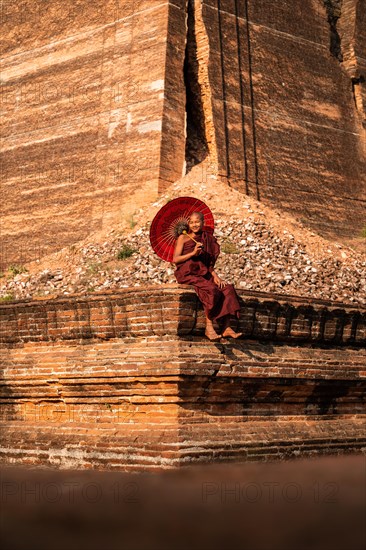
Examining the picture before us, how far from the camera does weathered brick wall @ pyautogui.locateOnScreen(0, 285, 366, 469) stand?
9.31m

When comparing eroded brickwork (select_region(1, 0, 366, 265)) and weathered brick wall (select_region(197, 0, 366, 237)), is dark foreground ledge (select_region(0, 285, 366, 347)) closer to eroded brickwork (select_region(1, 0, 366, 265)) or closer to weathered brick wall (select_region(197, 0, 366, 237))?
eroded brickwork (select_region(1, 0, 366, 265))

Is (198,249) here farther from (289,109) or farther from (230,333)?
(289,109)

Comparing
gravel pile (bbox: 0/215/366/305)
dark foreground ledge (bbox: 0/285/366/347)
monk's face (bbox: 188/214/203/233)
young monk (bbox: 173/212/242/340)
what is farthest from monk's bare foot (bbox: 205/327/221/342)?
gravel pile (bbox: 0/215/366/305)

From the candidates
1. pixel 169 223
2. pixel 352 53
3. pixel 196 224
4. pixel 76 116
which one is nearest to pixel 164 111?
pixel 76 116

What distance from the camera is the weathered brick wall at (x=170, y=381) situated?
30.6ft

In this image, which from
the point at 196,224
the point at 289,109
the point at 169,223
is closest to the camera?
the point at 196,224

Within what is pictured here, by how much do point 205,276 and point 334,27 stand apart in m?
21.8

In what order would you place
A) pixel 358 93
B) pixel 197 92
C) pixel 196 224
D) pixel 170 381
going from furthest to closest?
pixel 358 93
pixel 197 92
pixel 196 224
pixel 170 381

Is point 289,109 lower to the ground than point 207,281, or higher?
higher

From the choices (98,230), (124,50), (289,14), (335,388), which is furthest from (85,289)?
(289,14)

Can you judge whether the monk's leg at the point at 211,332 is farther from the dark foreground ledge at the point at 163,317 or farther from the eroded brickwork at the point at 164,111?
the eroded brickwork at the point at 164,111

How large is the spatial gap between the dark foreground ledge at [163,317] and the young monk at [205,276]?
131 mm

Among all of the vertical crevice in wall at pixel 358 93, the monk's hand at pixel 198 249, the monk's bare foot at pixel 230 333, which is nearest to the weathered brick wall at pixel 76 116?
the vertical crevice in wall at pixel 358 93

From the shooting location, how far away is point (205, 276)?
978 cm
